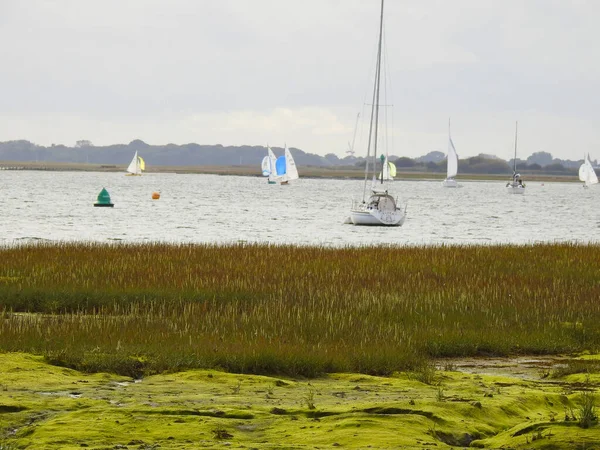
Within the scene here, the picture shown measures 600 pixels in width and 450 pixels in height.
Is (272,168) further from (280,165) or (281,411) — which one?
(281,411)

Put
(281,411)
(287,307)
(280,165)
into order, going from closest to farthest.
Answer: (281,411) → (287,307) → (280,165)

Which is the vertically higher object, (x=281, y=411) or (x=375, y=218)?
(x=281, y=411)

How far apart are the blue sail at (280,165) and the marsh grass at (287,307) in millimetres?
143079

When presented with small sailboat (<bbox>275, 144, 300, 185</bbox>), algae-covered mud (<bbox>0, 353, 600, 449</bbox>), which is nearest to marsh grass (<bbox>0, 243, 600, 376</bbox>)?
algae-covered mud (<bbox>0, 353, 600, 449</bbox>)

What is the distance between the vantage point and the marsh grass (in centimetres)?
1310

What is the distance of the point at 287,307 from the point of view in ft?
60.4

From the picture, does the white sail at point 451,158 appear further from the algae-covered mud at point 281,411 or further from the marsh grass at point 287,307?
the algae-covered mud at point 281,411

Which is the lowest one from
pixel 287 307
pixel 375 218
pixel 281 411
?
pixel 375 218

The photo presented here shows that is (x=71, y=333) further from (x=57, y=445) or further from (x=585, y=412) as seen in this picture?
(x=585, y=412)

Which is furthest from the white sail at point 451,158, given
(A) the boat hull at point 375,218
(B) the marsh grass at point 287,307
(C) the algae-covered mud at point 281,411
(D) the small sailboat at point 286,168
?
(C) the algae-covered mud at point 281,411

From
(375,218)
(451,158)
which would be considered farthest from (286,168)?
(375,218)

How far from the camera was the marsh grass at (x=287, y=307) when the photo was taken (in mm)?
13102

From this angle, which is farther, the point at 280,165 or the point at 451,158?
the point at 280,165

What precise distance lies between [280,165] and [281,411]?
167713 millimetres
